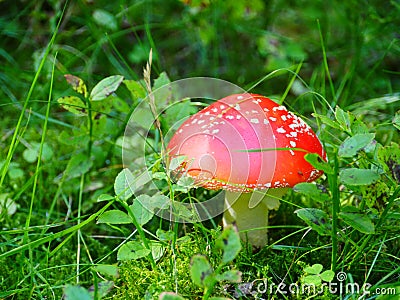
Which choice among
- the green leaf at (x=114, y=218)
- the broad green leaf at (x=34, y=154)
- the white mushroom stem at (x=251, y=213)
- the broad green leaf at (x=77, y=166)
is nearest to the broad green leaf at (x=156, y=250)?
the green leaf at (x=114, y=218)

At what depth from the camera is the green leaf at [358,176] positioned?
1318mm

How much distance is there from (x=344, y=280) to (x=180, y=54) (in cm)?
295

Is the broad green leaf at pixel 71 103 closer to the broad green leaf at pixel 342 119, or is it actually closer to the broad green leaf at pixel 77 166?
the broad green leaf at pixel 77 166

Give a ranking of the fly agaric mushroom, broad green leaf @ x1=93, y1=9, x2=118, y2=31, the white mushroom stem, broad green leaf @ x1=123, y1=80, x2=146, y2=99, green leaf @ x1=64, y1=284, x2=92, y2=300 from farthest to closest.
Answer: broad green leaf @ x1=93, y1=9, x2=118, y2=31, broad green leaf @ x1=123, y1=80, x2=146, y2=99, the white mushroom stem, the fly agaric mushroom, green leaf @ x1=64, y1=284, x2=92, y2=300

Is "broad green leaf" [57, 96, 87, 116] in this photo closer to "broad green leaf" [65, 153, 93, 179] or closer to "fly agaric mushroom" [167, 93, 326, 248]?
"broad green leaf" [65, 153, 93, 179]

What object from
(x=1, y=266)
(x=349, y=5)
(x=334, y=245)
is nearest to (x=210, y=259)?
(x=334, y=245)

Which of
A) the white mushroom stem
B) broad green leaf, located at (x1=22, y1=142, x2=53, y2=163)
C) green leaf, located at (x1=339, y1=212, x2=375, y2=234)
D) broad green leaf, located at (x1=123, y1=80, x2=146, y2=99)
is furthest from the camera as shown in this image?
broad green leaf, located at (x1=22, y1=142, x2=53, y2=163)

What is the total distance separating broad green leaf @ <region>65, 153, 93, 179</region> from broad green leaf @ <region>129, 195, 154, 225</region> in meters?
0.77

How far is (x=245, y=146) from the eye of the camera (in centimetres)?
166

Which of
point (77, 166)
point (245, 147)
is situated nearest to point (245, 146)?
point (245, 147)

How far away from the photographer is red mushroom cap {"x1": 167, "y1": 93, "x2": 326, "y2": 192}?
1614mm

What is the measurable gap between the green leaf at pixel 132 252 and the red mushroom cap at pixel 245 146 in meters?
0.31

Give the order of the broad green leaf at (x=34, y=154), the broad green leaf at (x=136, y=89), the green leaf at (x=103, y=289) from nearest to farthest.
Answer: the green leaf at (x=103, y=289)
the broad green leaf at (x=136, y=89)
the broad green leaf at (x=34, y=154)

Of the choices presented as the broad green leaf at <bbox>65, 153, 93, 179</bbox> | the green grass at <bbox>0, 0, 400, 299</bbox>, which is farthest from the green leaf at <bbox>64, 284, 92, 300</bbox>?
the broad green leaf at <bbox>65, 153, 93, 179</bbox>
